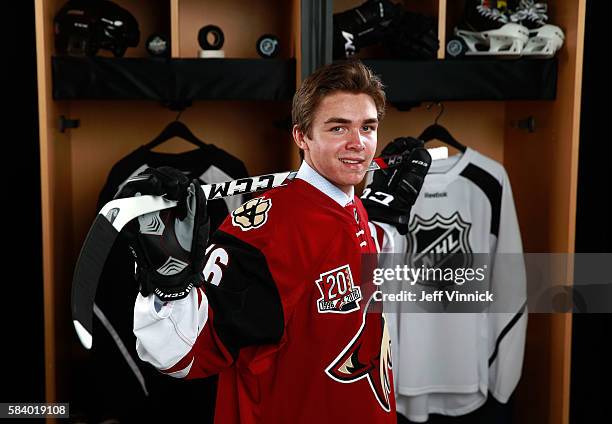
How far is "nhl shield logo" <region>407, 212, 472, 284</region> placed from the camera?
2.30m

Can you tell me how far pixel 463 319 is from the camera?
90.2 inches

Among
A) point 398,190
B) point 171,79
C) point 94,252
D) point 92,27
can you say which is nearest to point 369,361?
point 398,190

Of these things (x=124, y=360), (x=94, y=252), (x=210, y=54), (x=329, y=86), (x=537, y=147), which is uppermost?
(x=210, y=54)

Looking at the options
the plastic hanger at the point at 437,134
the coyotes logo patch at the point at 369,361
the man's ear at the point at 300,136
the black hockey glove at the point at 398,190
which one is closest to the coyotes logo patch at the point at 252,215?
the man's ear at the point at 300,136

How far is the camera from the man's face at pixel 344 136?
1.45 meters

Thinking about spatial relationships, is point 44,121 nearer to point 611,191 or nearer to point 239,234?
point 239,234

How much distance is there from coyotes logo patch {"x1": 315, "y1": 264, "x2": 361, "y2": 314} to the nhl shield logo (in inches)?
32.1

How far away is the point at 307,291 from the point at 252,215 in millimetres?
179

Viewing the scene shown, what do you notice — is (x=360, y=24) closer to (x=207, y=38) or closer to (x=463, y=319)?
(x=207, y=38)

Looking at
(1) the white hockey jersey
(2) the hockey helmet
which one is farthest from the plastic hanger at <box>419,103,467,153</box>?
(2) the hockey helmet

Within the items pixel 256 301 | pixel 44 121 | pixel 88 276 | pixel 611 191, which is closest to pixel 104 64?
pixel 44 121

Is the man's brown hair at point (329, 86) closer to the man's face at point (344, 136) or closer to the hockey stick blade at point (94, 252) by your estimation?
the man's face at point (344, 136)

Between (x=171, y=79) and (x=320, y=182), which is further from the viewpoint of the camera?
(x=171, y=79)

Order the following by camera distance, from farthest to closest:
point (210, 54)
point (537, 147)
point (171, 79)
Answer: point (537, 147), point (210, 54), point (171, 79)
